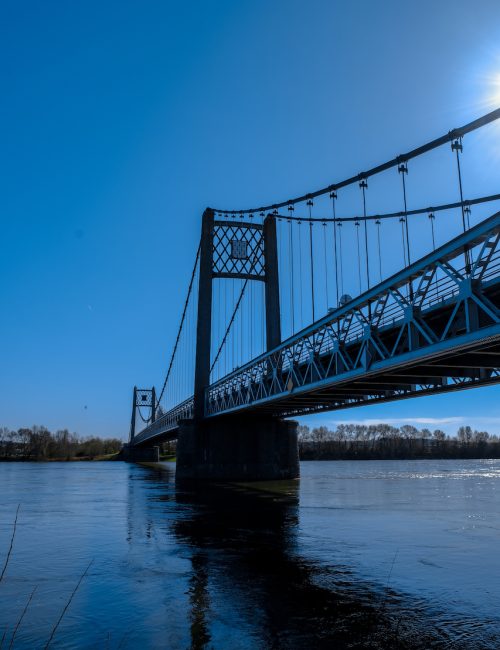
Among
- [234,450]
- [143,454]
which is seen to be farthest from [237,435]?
[143,454]

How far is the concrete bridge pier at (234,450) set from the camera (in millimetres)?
44281

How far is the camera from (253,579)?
40.8 feet

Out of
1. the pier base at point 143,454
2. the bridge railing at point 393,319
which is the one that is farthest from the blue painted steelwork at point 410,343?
the pier base at point 143,454

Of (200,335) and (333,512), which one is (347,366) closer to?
(333,512)

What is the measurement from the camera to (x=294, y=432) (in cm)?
4681

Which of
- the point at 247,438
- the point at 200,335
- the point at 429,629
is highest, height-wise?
the point at 200,335

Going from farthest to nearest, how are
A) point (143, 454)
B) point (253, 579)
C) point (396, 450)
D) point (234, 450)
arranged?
point (396, 450) < point (143, 454) < point (234, 450) < point (253, 579)

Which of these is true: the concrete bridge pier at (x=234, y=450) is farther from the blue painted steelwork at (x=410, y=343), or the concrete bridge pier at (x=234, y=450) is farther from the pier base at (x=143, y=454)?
the pier base at (x=143, y=454)

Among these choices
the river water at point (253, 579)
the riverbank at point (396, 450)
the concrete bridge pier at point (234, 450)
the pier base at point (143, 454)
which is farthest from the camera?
the riverbank at point (396, 450)

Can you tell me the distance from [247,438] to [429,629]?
3642 centimetres

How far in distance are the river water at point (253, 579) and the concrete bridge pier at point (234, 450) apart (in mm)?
18808

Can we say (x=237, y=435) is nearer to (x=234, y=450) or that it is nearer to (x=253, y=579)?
Answer: (x=234, y=450)

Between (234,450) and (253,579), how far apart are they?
107ft

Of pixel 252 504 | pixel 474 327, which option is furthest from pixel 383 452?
pixel 474 327
